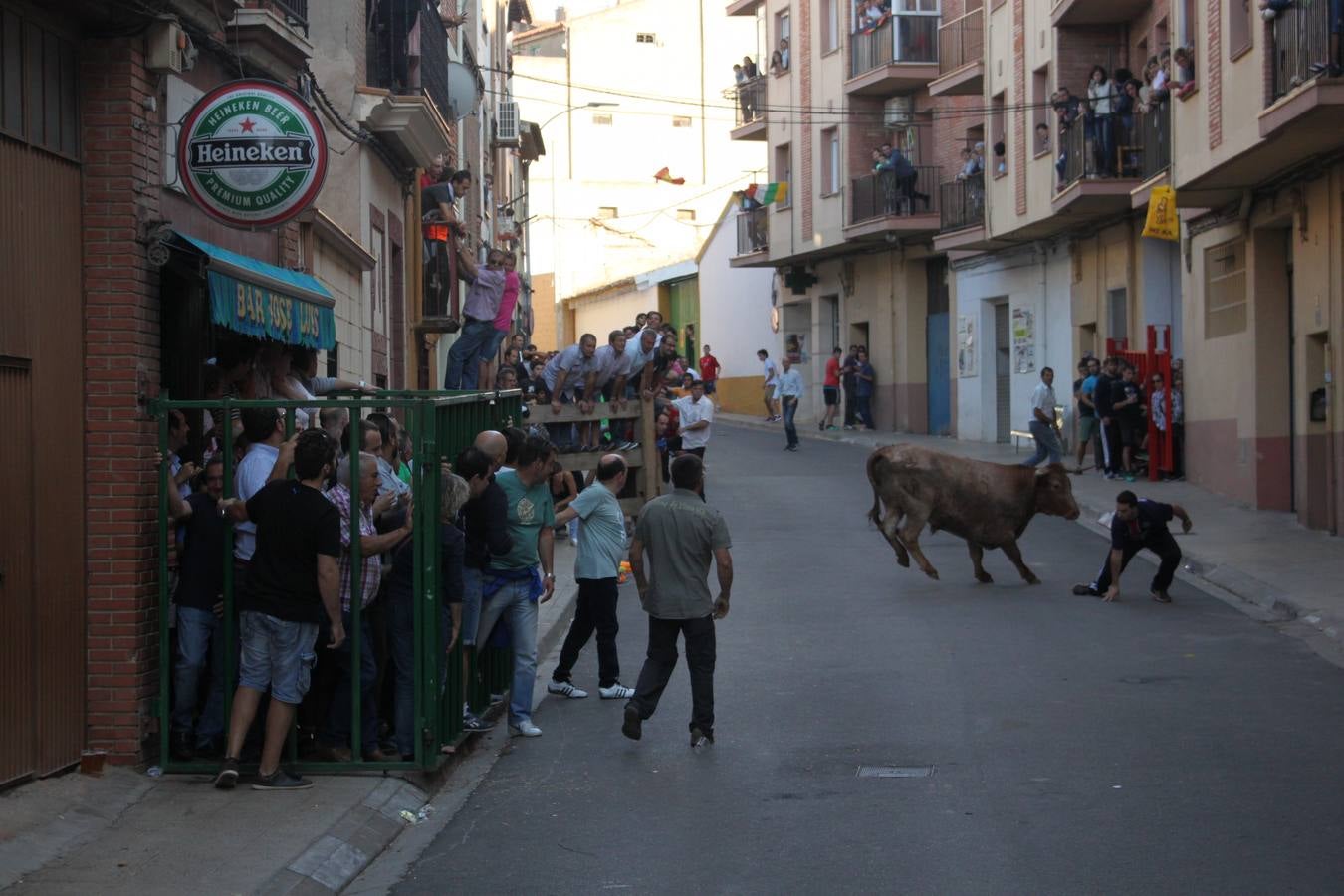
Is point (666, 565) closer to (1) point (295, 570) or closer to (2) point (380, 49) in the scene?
(1) point (295, 570)

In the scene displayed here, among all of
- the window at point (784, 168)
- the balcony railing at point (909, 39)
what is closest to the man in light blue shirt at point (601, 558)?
the balcony railing at point (909, 39)

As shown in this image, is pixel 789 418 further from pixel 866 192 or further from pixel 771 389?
pixel 866 192

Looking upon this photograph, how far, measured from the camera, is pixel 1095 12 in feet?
88.6

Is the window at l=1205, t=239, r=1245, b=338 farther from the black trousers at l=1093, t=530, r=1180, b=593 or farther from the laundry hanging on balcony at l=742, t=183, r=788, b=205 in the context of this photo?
the laundry hanging on balcony at l=742, t=183, r=788, b=205

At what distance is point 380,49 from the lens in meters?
19.8

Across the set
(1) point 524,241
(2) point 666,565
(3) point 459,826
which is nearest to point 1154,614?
(2) point 666,565

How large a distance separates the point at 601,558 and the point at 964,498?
597 centimetres

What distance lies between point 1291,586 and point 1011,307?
20.0 meters

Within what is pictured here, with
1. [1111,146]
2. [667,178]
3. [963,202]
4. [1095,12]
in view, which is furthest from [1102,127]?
[667,178]

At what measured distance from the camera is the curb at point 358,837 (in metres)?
6.59

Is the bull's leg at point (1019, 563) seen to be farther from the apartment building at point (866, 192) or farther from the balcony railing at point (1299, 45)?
the apartment building at point (866, 192)

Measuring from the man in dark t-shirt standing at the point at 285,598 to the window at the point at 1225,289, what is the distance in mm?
16635

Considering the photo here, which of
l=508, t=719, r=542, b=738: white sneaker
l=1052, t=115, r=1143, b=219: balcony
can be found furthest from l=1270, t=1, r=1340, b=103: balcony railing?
l=508, t=719, r=542, b=738: white sneaker

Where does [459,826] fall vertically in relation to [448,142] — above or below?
below
